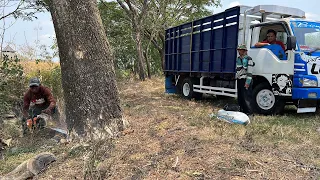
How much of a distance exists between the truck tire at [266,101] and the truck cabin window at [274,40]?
0.79 metres

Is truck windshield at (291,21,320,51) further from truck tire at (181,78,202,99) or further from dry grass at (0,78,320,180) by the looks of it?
truck tire at (181,78,202,99)

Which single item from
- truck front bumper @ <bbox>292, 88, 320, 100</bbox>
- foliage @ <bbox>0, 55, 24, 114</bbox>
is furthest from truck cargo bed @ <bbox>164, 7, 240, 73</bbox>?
foliage @ <bbox>0, 55, 24, 114</bbox>

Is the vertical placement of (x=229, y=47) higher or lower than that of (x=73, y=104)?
higher

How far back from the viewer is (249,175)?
3262 mm

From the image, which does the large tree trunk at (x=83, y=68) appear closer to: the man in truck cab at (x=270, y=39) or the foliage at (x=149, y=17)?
the man in truck cab at (x=270, y=39)

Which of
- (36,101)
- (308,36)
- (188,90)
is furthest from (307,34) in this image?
(36,101)

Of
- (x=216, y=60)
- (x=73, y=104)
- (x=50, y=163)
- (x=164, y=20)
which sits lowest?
(x=50, y=163)

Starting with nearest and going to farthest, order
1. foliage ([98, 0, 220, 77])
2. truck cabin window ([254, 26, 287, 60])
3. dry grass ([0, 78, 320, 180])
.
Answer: dry grass ([0, 78, 320, 180]) < truck cabin window ([254, 26, 287, 60]) < foliage ([98, 0, 220, 77])

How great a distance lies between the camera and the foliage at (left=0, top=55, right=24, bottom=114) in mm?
7675

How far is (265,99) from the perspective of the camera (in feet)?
22.9

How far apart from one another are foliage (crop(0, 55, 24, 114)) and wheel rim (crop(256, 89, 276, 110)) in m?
5.91

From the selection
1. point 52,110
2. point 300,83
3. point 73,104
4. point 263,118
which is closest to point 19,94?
point 52,110

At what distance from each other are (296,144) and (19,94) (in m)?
7.06

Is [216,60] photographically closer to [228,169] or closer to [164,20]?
[228,169]
